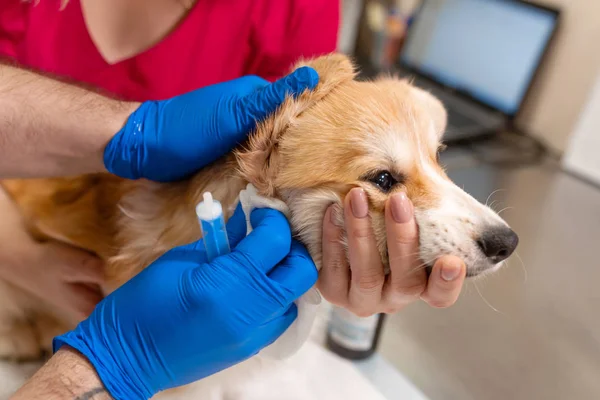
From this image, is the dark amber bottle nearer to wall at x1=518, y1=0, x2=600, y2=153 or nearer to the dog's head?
the dog's head

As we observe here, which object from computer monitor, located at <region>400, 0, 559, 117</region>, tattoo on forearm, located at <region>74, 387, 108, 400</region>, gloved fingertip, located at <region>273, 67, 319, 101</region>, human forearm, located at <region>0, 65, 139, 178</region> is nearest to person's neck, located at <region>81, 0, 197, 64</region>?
human forearm, located at <region>0, 65, 139, 178</region>

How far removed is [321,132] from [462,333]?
709 mm

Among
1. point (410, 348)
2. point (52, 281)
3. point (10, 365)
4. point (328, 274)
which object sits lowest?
point (410, 348)

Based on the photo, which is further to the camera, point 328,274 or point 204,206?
point 328,274

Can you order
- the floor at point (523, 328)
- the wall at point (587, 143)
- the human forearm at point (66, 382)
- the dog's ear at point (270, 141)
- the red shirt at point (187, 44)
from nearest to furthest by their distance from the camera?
1. the human forearm at point (66, 382)
2. the dog's ear at point (270, 141)
3. the red shirt at point (187, 44)
4. the floor at point (523, 328)
5. the wall at point (587, 143)

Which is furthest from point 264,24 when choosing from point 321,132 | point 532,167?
point 532,167

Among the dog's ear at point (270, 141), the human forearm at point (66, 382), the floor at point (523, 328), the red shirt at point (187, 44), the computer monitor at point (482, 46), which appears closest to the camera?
the human forearm at point (66, 382)

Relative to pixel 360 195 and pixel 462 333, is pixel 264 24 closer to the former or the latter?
pixel 360 195

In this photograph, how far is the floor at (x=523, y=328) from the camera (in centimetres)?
102

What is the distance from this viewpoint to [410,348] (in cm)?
111

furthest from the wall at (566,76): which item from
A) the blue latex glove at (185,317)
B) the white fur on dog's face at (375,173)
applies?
the blue latex glove at (185,317)

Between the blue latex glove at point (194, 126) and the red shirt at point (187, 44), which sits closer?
the blue latex glove at point (194, 126)

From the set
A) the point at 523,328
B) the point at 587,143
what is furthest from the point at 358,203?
the point at 587,143

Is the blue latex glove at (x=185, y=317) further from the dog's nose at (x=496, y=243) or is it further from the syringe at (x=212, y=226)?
the dog's nose at (x=496, y=243)
